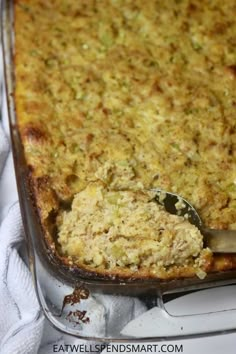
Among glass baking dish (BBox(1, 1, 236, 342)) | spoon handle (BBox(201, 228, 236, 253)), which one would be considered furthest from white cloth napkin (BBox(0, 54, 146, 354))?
spoon handle (BBox(201, 228, 236, 253))

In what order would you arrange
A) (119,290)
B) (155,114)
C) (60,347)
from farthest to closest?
1. (155,114)
2. (60,347)
3. (119,290)

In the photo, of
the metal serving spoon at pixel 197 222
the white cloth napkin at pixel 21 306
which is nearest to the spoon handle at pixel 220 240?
the metal serving spoon at pixel 197 222

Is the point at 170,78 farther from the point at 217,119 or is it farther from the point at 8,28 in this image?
the point at 8,28

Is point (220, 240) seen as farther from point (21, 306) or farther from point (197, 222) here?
point (21, 306)

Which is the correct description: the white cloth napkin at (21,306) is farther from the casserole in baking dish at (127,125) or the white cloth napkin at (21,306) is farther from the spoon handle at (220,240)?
the spoon handle at (220,240)

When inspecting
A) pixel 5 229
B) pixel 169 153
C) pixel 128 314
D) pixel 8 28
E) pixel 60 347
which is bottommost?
pixel 60 347

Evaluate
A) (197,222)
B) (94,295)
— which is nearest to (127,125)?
(197,222)

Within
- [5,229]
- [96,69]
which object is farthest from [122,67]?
[5,229]
